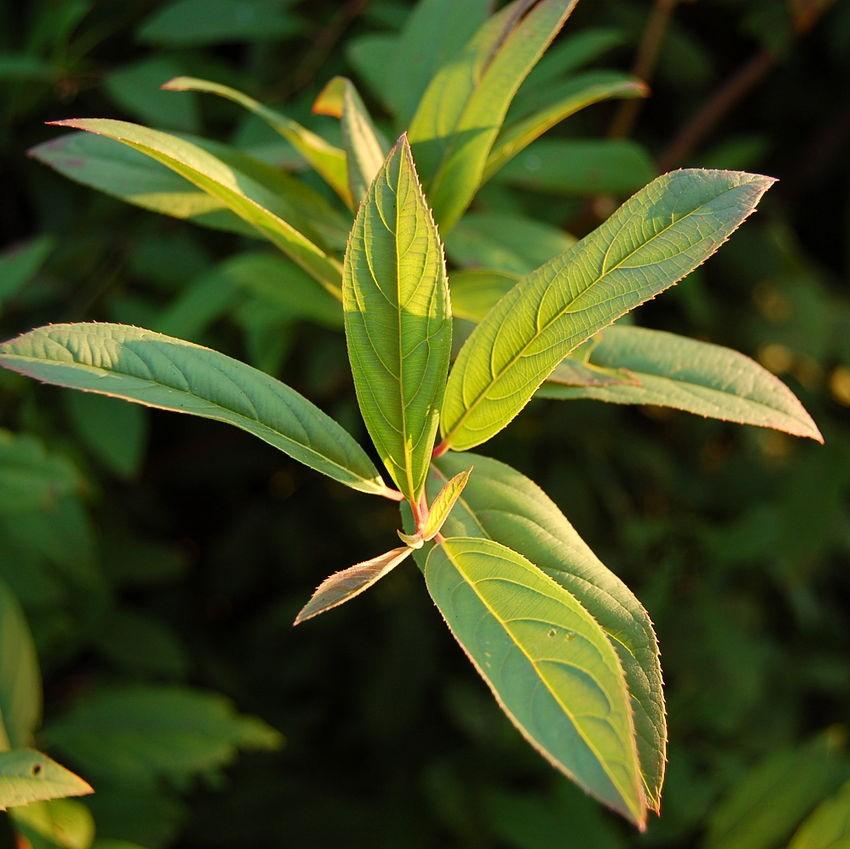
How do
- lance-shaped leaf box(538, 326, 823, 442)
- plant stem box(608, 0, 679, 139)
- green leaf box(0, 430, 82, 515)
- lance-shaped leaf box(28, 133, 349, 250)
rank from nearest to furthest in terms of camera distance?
lance-shaped leaf box(538, 326, 823, 442) → lance-shaped leaf box(28, 133, 349, 250) → green leaf box(0, 430, 82, 515) → plant stem box(608, 0, 679, 139)

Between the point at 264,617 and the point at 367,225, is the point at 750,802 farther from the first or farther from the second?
the point at 264,617

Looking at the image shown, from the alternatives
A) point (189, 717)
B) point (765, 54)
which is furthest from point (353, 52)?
point (189, 717)

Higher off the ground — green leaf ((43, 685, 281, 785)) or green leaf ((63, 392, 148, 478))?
green leaf ((63, 392, 148, 478))

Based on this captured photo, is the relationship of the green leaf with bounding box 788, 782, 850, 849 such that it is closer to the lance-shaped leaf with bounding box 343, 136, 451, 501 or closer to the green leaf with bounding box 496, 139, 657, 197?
the lance-shaped leaf with bounding box 343, 136, 451, 501

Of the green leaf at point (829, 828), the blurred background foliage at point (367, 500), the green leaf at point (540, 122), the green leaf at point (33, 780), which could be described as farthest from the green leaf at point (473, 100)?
the green leaf at point (829, 828)

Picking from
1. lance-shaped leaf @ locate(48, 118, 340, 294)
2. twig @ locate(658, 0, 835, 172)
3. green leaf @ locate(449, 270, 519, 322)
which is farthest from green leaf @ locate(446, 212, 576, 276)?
twig @ locate(658, 0, 835, 172)
